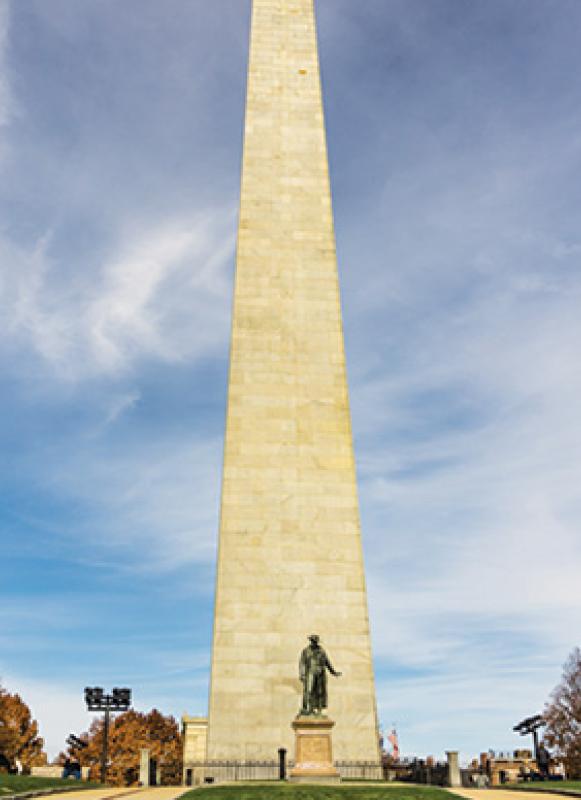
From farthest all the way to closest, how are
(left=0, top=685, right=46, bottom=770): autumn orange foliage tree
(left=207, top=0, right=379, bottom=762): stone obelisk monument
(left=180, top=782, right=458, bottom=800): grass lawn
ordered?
(left=0, top=685, right=46, bottom=770): autumn orange foliage tree, (left=207, top=0, right=379, bottom=762): stone obelisk monument, (left=180, top=782, right=458, bottom=800): grass lawn

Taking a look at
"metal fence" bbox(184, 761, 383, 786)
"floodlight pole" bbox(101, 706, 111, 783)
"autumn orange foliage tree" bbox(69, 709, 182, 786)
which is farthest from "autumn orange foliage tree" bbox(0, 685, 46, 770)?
"metal fence" bbox(184, 761, 383, 786)

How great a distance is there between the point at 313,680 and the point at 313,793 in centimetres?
412

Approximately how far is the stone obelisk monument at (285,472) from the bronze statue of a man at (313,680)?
4.19 meters

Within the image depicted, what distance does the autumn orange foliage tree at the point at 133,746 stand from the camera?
74500 mm

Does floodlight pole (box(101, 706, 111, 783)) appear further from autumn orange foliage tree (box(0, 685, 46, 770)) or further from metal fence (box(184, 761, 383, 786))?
autumn orange foliage tree (box(0, 685, 46, 770))

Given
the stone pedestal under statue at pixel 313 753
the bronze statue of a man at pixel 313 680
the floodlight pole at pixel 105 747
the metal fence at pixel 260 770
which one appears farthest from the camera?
the floodlight pole at pixel 105 747

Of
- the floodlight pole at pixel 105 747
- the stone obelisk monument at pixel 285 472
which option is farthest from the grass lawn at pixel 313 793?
the floodlight pole at pixel 105 747

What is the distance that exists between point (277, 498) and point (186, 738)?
84.4ft

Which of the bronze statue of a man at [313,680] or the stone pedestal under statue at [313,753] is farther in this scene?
the bronze statue of a man at [313,680]

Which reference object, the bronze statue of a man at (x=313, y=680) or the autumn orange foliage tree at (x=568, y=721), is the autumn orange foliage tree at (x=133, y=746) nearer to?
the autumn orange foliage tree at (x=568, y=721)

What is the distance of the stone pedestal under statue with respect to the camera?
1897cm

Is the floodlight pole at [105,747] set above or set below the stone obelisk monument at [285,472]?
below

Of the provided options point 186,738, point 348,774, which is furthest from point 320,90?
point 186,738

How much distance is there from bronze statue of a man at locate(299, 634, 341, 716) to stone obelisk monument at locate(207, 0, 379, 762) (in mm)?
4187
